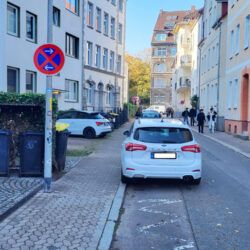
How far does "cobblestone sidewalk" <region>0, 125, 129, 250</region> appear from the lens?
562cm

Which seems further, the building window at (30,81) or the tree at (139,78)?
the tree at (139,78)

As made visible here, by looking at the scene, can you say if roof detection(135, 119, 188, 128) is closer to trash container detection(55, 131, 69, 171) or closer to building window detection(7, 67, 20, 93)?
trash container detection(55, 131, 69, 171)

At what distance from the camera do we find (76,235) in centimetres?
591

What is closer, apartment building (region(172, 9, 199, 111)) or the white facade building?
the white facade building

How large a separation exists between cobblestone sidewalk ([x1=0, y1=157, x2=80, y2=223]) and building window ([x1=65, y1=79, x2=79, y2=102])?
22.9m

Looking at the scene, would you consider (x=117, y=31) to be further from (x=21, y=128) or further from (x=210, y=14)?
(x=21, y=128)

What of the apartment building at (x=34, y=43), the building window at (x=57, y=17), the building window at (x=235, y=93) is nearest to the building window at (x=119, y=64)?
the apartment building at (x=34, y=43)

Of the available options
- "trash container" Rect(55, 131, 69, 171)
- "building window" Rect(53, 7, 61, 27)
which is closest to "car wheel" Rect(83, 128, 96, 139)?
"building window" Rect(53, 7, 61, 27)

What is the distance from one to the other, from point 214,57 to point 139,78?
184 feet

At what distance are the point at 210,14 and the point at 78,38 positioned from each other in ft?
45.4

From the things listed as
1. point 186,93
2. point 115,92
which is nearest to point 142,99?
point 186,93

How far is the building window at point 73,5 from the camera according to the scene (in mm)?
32250

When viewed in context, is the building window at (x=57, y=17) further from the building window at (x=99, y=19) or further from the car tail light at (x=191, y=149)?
the car tail light at (x=191, y=149)

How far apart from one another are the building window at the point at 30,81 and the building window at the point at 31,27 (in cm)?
193
